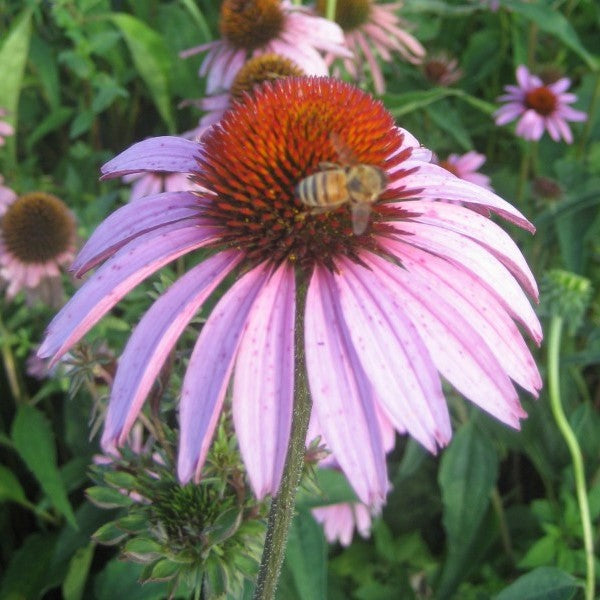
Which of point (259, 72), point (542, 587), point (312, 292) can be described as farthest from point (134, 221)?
point (259, 72)

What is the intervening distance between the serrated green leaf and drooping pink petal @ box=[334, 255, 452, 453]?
37 cm

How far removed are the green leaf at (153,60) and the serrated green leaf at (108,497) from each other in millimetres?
1302

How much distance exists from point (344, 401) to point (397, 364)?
5 centimetres

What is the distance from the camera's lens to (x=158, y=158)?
0.79m

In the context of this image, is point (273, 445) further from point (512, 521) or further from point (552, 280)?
point (512, 521)

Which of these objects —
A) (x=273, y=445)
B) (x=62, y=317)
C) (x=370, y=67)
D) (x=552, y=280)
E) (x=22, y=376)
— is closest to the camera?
(x=273, y=445)

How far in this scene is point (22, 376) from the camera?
177cm

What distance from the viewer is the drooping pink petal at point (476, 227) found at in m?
0.69

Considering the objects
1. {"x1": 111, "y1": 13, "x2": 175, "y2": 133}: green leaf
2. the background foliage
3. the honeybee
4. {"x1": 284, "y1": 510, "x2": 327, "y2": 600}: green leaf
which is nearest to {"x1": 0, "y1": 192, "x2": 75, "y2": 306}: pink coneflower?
the background foliage

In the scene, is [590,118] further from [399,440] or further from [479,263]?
[479,263]

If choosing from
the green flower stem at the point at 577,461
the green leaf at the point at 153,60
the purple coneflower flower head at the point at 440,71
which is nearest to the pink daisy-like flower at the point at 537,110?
the purple coneflower flower head at the point at 440,71

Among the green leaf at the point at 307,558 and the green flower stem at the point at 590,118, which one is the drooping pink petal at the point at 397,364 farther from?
the green flower stem at the point at 590,118

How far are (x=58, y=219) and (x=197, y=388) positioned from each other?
3.62 feet

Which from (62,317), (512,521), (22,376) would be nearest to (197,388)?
(62,317)
